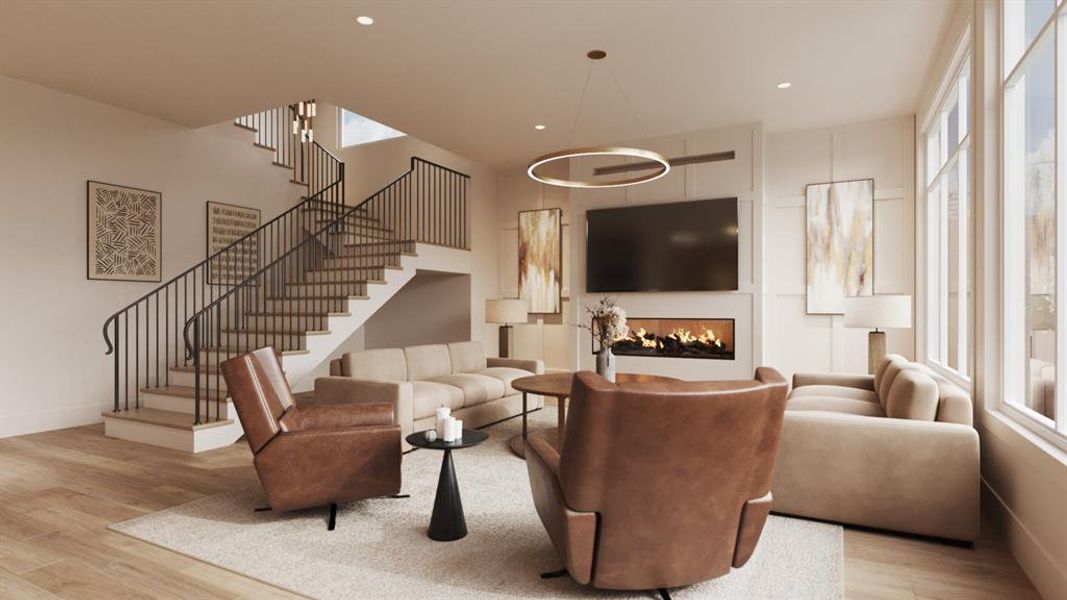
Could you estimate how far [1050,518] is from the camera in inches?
93.2

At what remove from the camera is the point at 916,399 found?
311 cm

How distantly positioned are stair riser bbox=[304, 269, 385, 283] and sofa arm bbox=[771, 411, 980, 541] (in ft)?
15.5

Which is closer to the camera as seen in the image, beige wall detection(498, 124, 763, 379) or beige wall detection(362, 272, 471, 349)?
beige wall detection(498, 124, 763, 379)

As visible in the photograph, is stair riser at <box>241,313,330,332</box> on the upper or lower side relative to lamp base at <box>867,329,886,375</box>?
upper

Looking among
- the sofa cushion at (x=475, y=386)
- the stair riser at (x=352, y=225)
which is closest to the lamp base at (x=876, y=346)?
the sofa cushion at (x=475, y=386)

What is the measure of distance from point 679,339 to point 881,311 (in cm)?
266

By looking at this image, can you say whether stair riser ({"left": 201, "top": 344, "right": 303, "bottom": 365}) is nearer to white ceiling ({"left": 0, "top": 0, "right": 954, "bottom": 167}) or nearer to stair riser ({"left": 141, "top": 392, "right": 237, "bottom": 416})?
stair riser ({"left": 141, "top": 392, "right": 237, "bottom": 416})

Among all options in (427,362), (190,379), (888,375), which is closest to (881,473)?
(888,375)

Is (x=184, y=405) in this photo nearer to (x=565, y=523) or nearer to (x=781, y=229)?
(x=565, y=523)

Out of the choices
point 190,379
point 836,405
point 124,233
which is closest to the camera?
point 836,405

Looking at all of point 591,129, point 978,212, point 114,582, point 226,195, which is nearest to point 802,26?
point 978,212

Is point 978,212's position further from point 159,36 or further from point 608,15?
point 159,36

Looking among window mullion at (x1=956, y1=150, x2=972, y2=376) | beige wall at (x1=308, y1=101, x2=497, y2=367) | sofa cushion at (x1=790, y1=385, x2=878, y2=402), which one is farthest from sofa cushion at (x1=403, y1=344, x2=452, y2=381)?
window mullion at (x1=956, y1=150, x2=972, y2=376)

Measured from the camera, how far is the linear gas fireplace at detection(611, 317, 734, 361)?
22.4 feet
